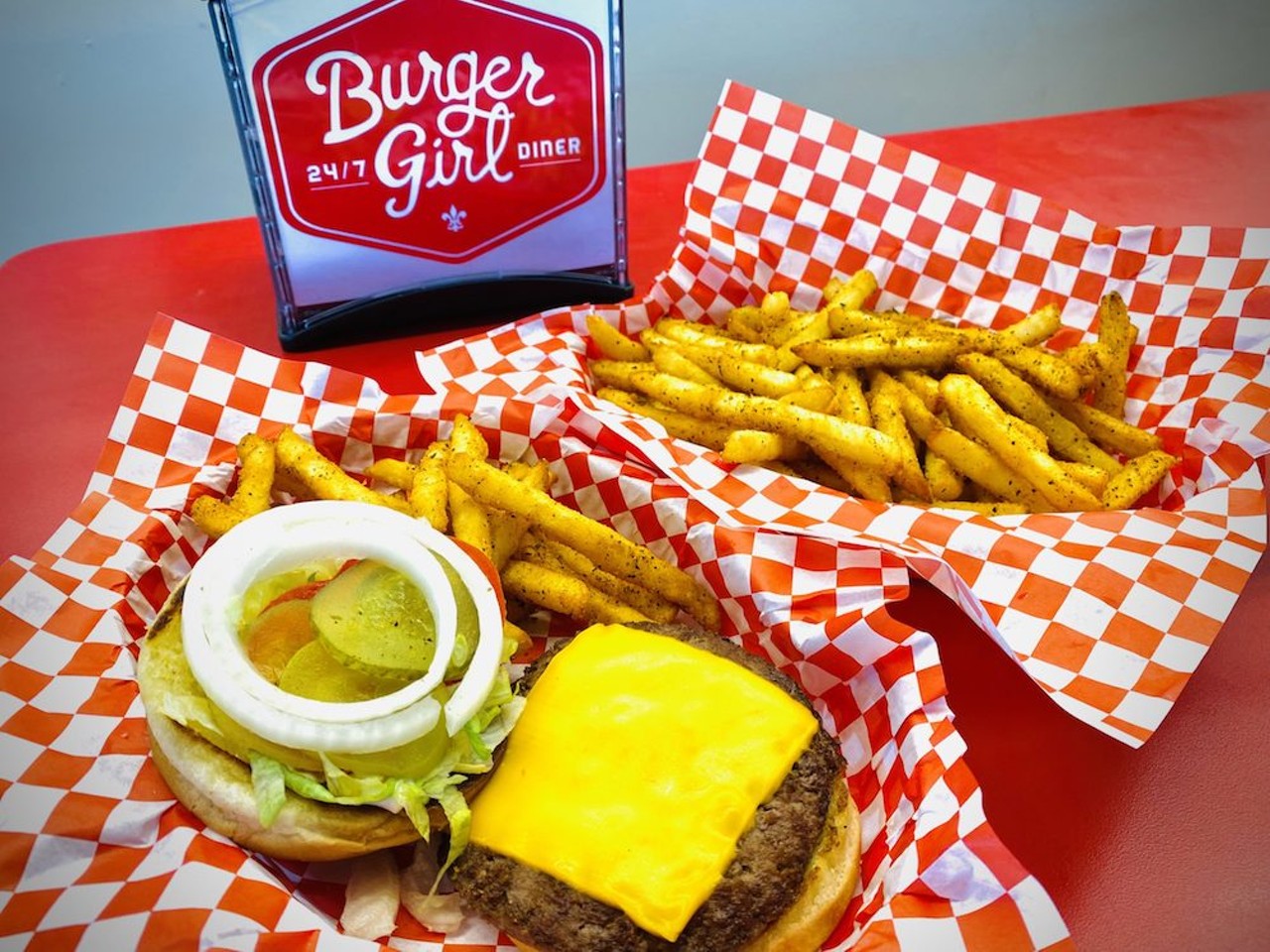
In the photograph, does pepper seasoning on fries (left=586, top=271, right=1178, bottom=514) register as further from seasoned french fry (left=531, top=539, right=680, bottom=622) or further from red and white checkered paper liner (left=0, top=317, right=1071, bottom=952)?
seasoned french fry (left=531, top=539, right=680, bottom=622)

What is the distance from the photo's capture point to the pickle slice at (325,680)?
1639 mm

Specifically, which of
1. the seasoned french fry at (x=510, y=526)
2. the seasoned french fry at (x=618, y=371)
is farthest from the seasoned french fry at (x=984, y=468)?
the seasoned french fry at (x=510, y=526)

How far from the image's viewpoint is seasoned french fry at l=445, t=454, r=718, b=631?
6.90 ft

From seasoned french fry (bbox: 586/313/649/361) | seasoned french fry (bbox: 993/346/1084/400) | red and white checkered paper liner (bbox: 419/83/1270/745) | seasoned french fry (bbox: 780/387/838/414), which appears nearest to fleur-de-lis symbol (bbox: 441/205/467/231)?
red and white checkered paper liner (bbox: 419/83/1270/745)

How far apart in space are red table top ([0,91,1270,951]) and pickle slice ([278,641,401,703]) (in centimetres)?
104

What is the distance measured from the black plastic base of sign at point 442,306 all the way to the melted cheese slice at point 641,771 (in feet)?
4.25

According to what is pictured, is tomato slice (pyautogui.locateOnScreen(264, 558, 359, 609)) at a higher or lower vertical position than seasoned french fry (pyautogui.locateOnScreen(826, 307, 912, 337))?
higher

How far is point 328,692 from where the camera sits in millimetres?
1638

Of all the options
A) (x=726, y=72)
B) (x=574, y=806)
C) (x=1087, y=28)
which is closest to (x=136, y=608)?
(x=574, y=806)

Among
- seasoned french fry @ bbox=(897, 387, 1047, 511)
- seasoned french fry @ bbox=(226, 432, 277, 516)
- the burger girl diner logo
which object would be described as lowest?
seasoned french fry @ bbox=(897, 387, 1047, 511)

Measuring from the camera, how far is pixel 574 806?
1.66 m

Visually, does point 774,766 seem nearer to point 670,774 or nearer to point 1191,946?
point 670,774

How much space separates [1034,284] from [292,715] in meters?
2.17

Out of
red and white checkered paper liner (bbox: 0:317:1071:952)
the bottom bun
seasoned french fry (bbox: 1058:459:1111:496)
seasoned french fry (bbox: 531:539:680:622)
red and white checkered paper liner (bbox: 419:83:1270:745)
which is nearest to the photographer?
red and white checkered paper liner (bbox: 0:317:1071:952)
